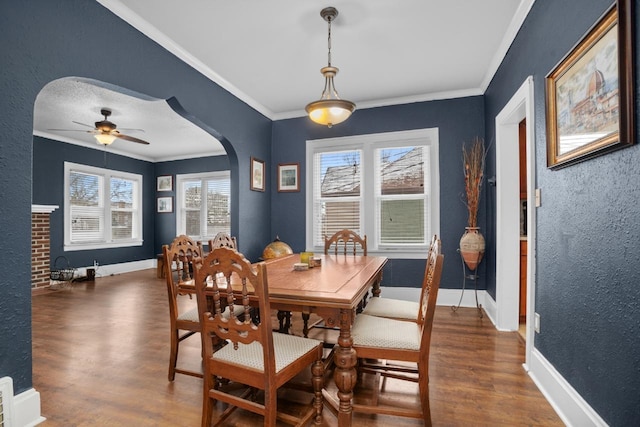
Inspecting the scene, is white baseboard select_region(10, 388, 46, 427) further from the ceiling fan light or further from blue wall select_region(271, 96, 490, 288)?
the ceiling fan light

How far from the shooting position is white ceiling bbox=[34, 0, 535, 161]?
256 cm

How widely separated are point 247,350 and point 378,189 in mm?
3346

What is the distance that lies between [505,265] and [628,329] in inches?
80.9

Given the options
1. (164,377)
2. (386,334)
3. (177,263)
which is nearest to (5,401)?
(164,377)

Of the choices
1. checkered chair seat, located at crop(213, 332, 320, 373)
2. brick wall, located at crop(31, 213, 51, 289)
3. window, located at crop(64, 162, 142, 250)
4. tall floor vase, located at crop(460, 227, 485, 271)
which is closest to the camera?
checkered chair seat, located at crop(213, 332, 320, 373)

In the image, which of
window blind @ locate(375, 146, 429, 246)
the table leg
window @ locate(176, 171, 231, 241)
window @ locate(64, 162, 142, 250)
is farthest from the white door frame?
window @ locate(64, 162, 142, 250)

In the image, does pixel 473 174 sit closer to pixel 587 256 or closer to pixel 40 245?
pixel 587 256

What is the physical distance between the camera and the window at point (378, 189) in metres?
4.44

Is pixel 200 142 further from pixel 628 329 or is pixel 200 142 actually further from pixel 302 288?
pixel 628 329

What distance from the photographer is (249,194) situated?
4.46 m

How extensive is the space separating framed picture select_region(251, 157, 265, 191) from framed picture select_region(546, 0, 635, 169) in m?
3.41

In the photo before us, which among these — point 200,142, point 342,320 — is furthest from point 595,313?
point 200,142

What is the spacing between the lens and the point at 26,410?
1821 millimetres

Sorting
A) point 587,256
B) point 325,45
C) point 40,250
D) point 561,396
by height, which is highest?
point 325,45
